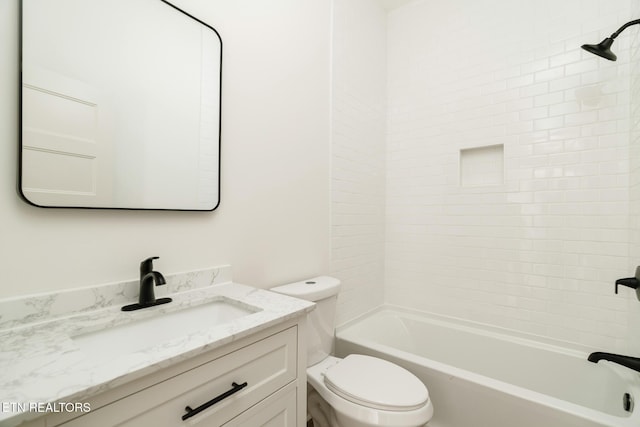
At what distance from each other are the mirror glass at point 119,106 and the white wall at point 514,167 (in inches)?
65.4

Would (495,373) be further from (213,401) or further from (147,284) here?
(147,284)

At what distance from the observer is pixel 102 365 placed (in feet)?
2.01

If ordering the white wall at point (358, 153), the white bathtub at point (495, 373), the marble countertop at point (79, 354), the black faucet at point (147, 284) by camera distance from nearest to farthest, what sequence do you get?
the marble countertop at point (79, 354), the black faucet at point (147, 284), the white bathtub at point (495, 373), the white wall at point (358, 153)

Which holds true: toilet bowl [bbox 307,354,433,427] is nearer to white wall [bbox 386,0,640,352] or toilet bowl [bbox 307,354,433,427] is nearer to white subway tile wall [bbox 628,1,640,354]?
white wall [bbox 386,0,640,352]

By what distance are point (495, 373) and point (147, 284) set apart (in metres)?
2.10

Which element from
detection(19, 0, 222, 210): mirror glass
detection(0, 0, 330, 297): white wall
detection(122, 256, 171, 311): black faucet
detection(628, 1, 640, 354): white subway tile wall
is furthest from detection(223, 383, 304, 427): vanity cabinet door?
detection(628, 1, 640, 354): white subway tile wall

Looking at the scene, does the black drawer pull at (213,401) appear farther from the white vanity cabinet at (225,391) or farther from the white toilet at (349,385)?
the white toilet at (349,385)

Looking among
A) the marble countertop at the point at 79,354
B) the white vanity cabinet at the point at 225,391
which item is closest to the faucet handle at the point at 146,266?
the marble countertop at the point at 79,354

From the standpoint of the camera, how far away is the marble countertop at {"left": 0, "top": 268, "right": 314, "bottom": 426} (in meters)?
0.52

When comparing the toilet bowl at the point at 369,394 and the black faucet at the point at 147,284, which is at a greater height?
the black faucet at the point at 147,284

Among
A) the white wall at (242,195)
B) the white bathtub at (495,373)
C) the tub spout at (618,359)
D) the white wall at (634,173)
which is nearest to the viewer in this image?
the white wall at (242,195)

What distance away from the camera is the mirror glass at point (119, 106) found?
0.87m

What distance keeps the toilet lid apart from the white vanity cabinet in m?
0.31

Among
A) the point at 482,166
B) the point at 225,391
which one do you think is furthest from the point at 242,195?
the point at 482,166
